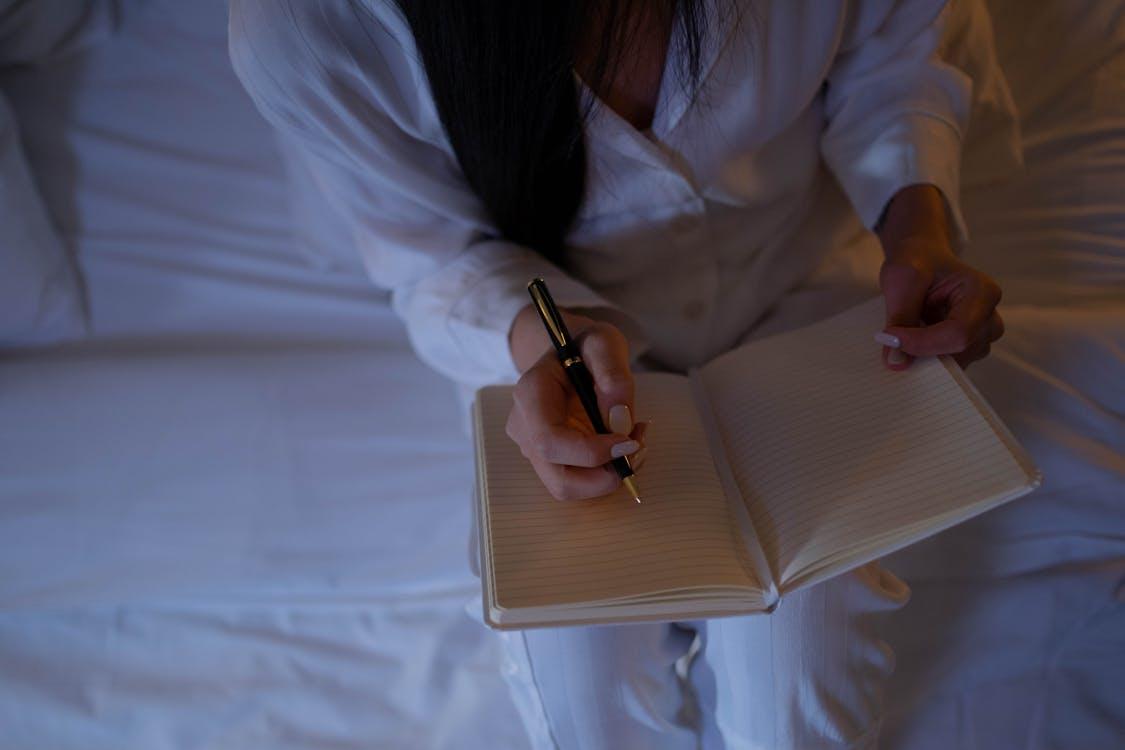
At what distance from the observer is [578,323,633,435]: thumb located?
21.6 inches

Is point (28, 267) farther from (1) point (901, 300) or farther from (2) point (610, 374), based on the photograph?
(1) point (901, 300)

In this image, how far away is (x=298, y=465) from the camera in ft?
2.92

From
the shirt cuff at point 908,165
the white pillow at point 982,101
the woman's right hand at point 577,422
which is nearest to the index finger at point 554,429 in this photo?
the woman's right hand at point 577,422

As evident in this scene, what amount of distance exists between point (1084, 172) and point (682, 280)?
0.42m

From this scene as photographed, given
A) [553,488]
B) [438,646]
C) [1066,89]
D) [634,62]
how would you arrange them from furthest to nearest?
[1066,89], [438,646], [634,62], [553,488]

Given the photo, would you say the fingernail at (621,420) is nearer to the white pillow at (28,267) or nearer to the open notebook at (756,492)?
the open notebook at (756,492)

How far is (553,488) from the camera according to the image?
0.55m

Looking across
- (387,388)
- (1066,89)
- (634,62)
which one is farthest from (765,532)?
(1066,89)

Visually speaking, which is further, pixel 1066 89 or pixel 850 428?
pixel 1066 89

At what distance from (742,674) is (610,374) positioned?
0.26 meters

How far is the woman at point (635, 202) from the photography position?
583 mm

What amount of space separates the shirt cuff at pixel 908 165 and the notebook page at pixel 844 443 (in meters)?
0.13

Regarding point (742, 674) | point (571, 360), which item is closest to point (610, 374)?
point (571, 360)

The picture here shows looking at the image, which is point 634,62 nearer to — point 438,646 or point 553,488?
point 553,488
